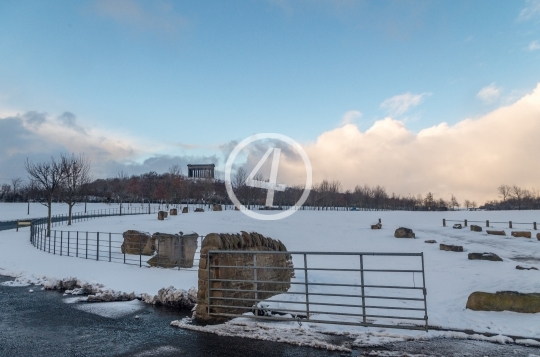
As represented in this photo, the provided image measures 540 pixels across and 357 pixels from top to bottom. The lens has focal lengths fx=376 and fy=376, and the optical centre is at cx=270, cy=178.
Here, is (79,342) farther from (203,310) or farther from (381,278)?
(381,278)

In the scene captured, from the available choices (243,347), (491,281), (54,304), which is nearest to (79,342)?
(243,347)

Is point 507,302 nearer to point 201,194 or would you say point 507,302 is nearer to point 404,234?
point 404,234

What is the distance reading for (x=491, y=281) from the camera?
1407cm

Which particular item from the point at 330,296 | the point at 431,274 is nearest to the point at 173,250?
the point at 330,296

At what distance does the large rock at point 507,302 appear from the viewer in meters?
8.68

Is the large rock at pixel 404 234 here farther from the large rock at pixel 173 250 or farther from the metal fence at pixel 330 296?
the large rock at pixel 173 250

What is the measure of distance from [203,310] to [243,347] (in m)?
2.14

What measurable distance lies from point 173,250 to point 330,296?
25.5 feet

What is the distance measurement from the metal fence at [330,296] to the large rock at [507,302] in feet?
4.31

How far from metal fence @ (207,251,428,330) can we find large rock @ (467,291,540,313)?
4.31 ft

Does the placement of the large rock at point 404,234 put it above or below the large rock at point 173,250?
below

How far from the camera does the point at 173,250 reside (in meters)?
16.0

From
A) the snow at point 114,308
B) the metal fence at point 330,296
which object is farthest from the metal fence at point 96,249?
the metal fence at point 330,296

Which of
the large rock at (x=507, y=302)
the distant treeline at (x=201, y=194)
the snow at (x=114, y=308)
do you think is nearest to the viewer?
the large rock at (x=507, y=302)
